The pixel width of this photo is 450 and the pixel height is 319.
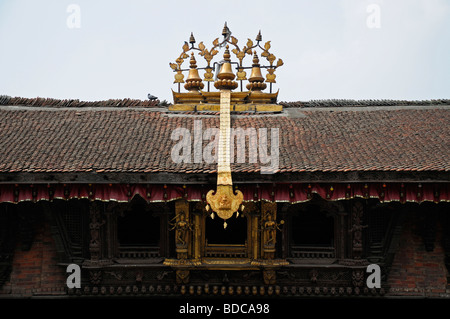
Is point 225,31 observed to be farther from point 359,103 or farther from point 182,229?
point 182,229

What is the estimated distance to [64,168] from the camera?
28.0 ft

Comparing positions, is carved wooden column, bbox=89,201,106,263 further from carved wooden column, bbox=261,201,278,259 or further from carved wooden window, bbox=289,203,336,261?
carved wooden window, bbox=289,203,336,261

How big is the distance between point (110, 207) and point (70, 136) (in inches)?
80.5

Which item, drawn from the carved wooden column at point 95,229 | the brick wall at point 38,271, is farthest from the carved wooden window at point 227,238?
the brick wall at point 38,271

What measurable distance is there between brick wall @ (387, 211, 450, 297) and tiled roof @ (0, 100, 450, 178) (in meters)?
1.88

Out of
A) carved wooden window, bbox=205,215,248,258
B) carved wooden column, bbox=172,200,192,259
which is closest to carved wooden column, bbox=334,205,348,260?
carved wooden window, bbox=205,215,248,258

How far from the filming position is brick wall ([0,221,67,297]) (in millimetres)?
9797

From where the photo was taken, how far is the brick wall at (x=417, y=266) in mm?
9758

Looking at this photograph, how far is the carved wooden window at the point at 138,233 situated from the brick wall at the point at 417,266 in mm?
5443

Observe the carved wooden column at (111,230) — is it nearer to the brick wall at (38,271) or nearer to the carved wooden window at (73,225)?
the carved wooden window at (73,225)

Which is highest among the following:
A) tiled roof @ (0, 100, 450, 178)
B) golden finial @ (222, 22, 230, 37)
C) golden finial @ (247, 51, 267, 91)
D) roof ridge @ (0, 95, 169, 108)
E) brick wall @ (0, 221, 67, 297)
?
golden finial @ (222, 22, 230, 37)

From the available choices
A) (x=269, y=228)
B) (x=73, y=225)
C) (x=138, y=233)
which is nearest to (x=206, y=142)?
(x=269, y=228)

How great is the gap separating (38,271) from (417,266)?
8.65 metres

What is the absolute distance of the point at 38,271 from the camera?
9.88 metres
